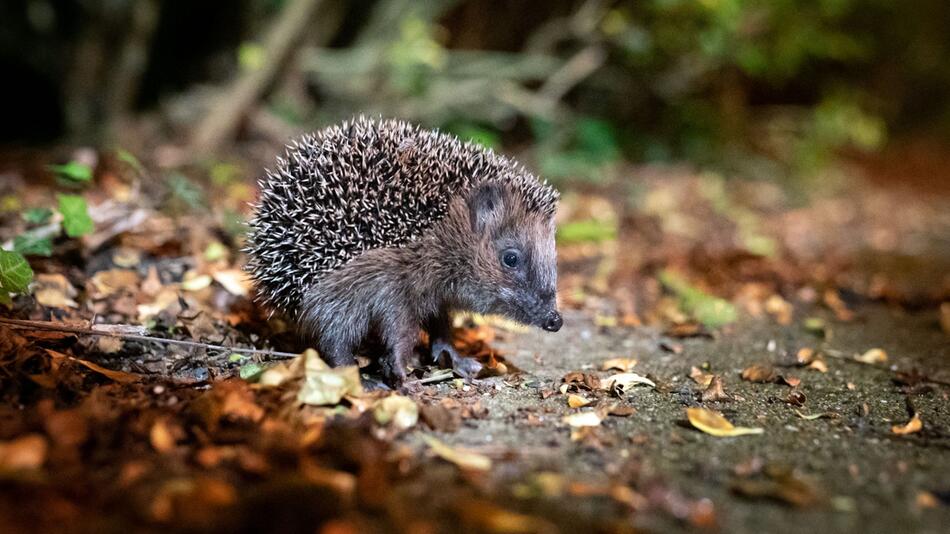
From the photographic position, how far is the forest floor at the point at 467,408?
8.99 feet

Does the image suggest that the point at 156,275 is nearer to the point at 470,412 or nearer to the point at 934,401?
the point at 470,412

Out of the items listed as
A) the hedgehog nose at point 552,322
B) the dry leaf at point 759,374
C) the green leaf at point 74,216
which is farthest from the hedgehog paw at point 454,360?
the green leaf at point 74,216

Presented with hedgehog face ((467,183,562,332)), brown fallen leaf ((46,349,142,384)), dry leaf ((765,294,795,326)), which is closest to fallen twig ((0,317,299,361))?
brown fallen leaf ((46,349,142,384))

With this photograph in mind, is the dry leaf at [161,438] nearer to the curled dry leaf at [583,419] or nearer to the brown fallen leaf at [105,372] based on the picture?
the brown fallen leaf at [105,372]

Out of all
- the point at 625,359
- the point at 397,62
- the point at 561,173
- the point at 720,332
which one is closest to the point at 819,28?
the point at 561,173

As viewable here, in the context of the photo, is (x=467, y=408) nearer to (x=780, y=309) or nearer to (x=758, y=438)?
(x=758, y=438)

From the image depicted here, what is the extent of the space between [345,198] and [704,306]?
3.27 m

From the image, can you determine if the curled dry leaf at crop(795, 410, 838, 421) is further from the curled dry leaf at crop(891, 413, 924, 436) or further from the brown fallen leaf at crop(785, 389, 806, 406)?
the curled dry leaf at crop(891, 413, 924, 436)

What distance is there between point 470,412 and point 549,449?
0.56 metres

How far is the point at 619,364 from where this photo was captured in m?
4.90

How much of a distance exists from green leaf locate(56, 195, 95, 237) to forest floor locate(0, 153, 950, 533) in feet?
1.12

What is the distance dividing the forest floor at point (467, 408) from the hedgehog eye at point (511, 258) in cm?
63

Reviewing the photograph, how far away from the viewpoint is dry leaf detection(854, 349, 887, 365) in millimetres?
5285

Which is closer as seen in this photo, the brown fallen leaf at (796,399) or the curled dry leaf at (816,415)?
the curled dry leaf at (816,415)
